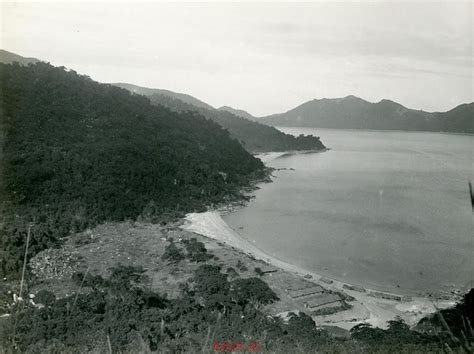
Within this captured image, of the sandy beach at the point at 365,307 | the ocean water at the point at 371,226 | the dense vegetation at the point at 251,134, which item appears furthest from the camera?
the dense vegetation at the point at 251,134

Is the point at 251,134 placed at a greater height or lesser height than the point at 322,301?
greater

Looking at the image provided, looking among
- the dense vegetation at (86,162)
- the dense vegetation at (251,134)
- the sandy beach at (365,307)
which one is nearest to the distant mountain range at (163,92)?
the dense vegetation at (251,134)

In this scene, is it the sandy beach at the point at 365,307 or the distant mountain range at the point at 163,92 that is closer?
the sandy beach at the point at 365,307

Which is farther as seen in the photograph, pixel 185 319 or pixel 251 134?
pixel 251 134

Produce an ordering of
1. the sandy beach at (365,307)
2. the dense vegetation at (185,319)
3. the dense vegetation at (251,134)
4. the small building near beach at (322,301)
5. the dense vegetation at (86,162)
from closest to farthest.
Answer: the dense vegetation at (185,319), the sandy beach at (365,307), the small building near beach at (322,301), the dense vegetation at (86,162), the dense vegetation at (251,134)

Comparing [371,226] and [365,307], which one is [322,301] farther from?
[371,226]

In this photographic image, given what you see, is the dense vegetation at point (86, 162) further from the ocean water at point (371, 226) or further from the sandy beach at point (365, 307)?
the sandy beach at point (365, 307)

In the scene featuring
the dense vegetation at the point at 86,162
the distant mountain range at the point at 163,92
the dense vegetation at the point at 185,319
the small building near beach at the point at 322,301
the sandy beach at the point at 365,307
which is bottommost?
the sandy beach at the point at 365,307

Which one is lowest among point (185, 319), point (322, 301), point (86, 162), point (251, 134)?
point (322, 301)

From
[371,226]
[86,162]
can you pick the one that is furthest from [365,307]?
[86,162]
